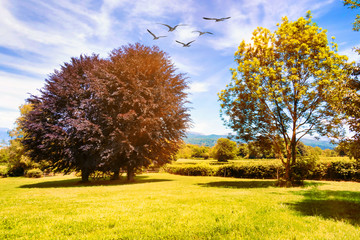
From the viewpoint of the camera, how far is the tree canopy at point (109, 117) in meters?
17.7

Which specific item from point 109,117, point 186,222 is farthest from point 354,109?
point 109,117

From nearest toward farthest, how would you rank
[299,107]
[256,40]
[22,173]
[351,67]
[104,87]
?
[351,67] → [299,107] → [256,40] → [104,87] → [22,173]

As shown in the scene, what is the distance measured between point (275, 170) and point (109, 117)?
19.9m

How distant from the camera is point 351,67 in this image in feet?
22.8

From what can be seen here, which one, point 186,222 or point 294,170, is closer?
point 186,222

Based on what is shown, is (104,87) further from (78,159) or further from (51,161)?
(51,161)

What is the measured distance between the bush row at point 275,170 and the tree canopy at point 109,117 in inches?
253

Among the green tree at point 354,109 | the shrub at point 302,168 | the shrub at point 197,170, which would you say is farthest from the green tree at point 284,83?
the shrub at point 197,170

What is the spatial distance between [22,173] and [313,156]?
4509 centimetres

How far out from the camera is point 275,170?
23.1 meters

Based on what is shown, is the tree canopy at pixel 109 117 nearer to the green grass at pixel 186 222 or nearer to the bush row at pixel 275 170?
the bush row at pixel 275 170

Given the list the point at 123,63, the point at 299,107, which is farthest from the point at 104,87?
the point at 299,107

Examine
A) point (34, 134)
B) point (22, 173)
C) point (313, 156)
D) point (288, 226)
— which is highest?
point (34, 134)

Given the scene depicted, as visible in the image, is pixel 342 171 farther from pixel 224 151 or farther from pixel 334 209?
pixel 224 151
